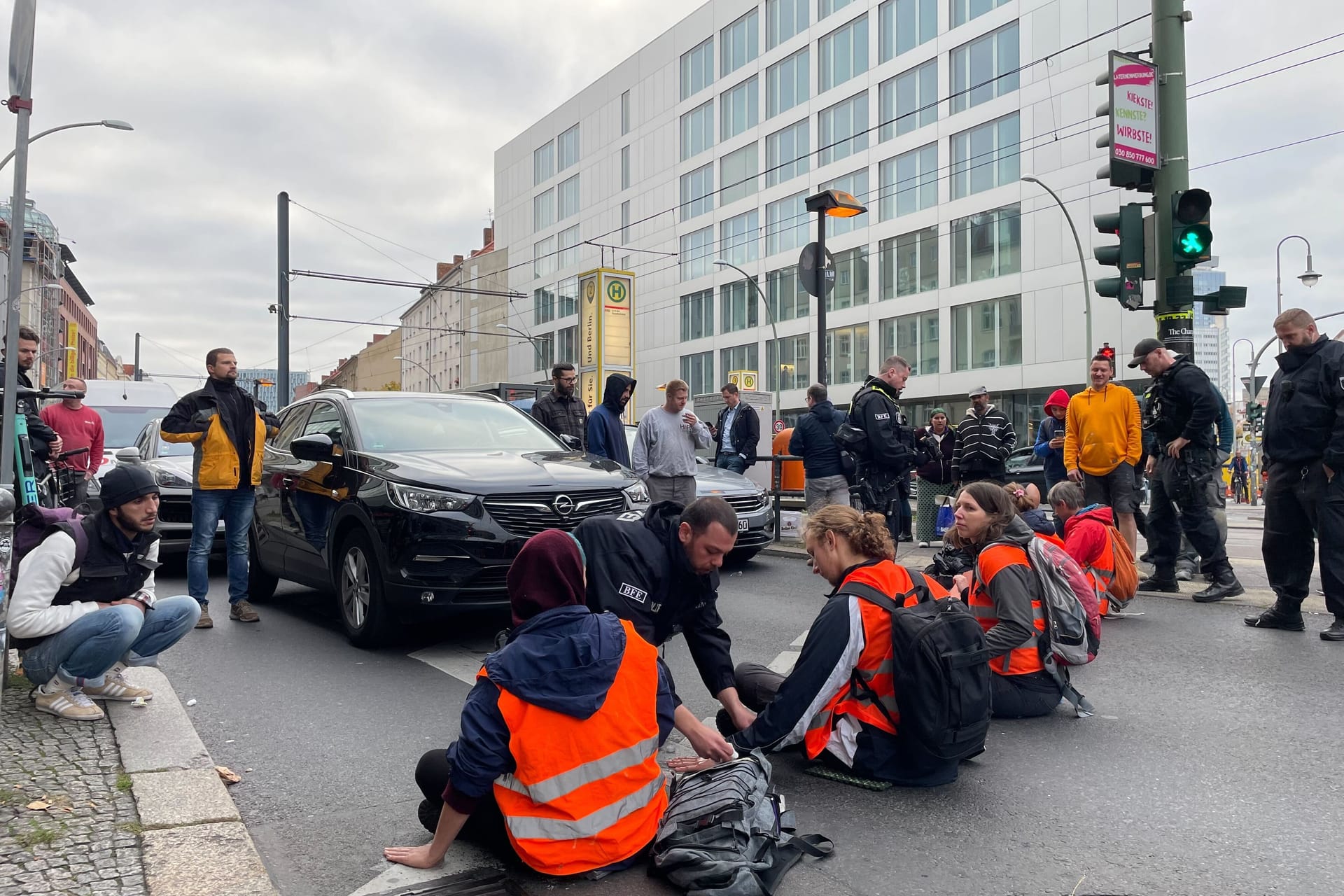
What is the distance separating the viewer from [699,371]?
50156 mm

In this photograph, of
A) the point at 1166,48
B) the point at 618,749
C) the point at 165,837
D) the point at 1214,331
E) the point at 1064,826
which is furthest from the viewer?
the point at 1214,331

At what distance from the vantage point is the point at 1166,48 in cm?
886

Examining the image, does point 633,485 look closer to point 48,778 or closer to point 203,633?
point 203,633

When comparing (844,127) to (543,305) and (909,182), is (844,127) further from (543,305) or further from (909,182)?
(543,305)

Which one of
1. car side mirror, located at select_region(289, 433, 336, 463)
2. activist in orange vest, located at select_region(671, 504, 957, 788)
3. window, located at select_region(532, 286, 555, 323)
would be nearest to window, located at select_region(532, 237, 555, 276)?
window, located at select_region(532, 286, 555, 323)

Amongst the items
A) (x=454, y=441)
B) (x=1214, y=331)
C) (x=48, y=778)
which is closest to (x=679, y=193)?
(x=1214, y=331)

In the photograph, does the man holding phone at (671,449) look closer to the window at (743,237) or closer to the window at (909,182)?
the window at (909,182)

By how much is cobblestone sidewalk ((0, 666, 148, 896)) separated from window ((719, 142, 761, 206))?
142ft

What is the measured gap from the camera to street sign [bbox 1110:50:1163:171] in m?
8.44

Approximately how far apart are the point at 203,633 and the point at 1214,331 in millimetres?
51893

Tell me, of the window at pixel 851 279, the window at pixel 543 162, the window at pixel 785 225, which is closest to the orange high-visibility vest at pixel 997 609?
the window at pixel 851 279

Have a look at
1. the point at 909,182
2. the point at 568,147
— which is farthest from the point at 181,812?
the point at 568,147

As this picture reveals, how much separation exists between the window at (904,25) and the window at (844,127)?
1.93 m

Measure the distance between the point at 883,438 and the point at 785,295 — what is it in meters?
35.9
